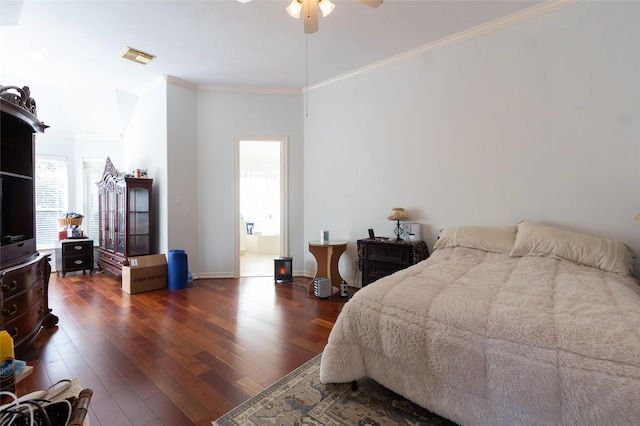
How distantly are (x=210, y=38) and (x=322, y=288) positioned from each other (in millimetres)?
3177

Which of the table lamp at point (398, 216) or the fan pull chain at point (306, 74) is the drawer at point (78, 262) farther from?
the table lamp at point (398, 216)

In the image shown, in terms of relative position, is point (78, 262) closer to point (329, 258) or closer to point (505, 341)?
point (329, 258)

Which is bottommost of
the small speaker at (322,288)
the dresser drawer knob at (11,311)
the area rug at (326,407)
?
the area rug at (326,407)

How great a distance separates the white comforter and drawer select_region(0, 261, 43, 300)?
2423mm

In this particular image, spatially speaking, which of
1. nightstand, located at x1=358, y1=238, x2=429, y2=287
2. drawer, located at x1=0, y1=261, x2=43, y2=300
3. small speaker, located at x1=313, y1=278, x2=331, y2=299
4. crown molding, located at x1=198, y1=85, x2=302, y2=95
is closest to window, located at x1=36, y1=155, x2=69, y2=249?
crown molding, located at x1=198, y1=85, x2=302, y2=95

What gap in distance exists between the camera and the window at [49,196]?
5219mm

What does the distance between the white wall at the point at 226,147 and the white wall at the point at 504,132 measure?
2.48 ft

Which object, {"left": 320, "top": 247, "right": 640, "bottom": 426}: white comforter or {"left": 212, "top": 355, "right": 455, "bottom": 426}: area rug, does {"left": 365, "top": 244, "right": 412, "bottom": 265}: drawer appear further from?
{"left": 212, "top": 355, "right": 455, "bottom": 426}: area rug

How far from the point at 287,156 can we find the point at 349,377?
3610 millimetres

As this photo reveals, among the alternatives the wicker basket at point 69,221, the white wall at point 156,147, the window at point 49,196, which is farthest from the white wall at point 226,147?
the window at point 49,196

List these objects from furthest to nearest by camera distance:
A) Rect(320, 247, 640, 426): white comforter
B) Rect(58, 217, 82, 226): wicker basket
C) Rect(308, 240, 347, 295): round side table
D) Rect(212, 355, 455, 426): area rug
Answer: Rect(58, 217, 82, 226): wicker basket
Rect(308, 240, 347, 295): round side table
Rect(212, 355, 455, 426): area rug
Rect(320, 247, 640, 426): white comforter

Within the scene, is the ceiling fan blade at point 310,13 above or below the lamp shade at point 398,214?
above

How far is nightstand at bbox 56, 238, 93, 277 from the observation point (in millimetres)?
4887

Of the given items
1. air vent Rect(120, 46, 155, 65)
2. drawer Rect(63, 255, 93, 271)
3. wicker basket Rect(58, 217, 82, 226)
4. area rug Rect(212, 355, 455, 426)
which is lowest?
area rug Rect(212, 355, 455, 426)
